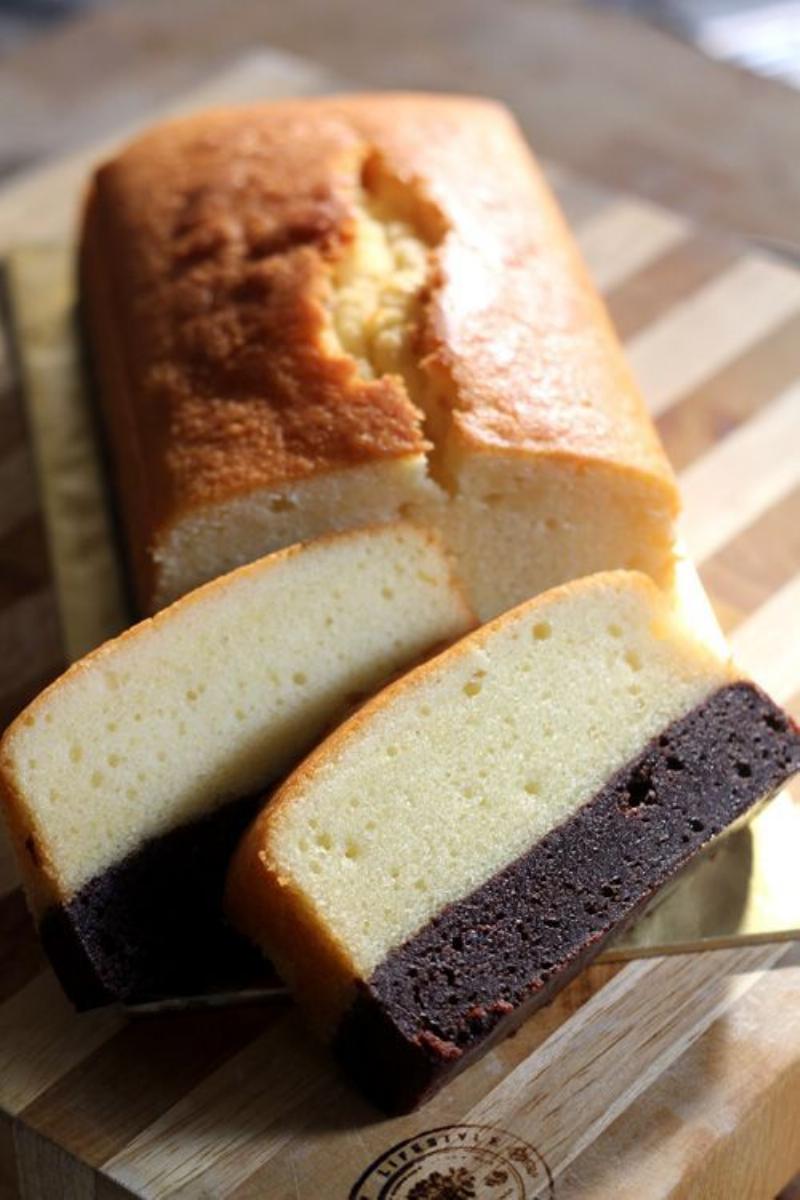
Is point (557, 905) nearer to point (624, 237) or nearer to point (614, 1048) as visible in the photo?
point (614, 1048)

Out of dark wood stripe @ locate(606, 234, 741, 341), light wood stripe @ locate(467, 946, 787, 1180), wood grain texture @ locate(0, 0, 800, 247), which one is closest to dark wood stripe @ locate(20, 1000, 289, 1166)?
light wood stripe @ locate(467, 946, 787, 1180)

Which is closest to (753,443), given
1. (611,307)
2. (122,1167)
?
(611,307)

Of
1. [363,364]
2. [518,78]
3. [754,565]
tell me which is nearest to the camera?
[363,364]

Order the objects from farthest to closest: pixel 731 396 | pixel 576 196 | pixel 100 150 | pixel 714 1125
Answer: pixel 100 150 < pixel 576 196 < pixel 731 396 < pixel 714 1125

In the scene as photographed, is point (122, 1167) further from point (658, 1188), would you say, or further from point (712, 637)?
point (712, 637)

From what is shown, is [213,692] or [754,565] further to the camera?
[754,565]

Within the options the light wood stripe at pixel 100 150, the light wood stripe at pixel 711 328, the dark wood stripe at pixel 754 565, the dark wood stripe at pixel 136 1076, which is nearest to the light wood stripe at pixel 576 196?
the light wood stripe at pixel 711 328

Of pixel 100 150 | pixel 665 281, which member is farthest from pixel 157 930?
pixel 100 150

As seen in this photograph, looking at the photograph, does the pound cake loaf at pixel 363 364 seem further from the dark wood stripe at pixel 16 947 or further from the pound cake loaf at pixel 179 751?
the dark wood stripe at pixel 16 947
